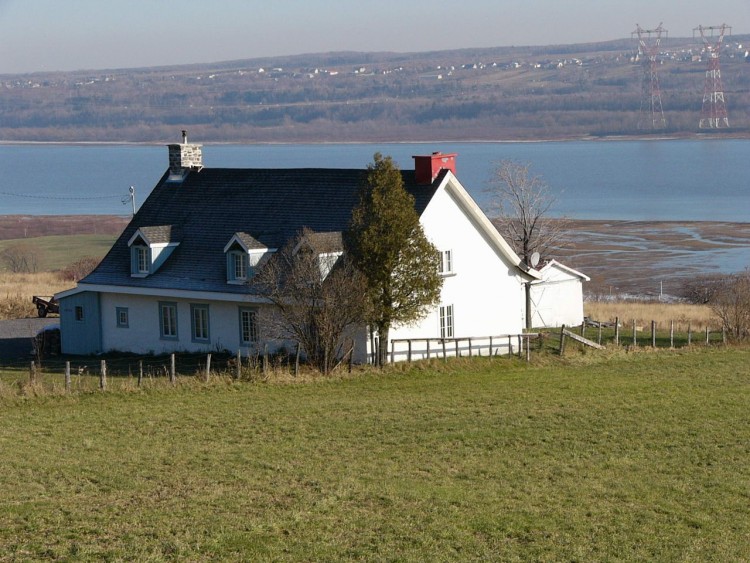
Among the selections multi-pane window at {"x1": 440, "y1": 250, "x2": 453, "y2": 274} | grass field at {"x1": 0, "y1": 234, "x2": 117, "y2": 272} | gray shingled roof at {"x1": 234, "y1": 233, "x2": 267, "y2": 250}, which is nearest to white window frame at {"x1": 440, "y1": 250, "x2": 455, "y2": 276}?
multi-pane window at {"x1": 440, "y1": 250, "x2": 453, "y2": 274}

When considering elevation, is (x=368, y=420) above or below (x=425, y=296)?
below

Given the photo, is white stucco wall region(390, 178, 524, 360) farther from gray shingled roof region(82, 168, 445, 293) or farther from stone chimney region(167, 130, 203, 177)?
stone chimney region(167, 130, 203, 177)

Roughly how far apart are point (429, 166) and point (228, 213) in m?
6.61

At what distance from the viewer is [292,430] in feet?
75.5

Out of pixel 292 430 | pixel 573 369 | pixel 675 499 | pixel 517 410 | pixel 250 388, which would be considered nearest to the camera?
pixel 675 499

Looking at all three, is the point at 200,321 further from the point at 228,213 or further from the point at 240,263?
the point at 228,213

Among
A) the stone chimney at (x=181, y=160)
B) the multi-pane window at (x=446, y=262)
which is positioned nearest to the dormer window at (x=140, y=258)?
the stone chimney at (x=181, y=160)

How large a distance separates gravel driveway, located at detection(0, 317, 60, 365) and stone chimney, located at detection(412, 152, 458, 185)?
12.4 metres

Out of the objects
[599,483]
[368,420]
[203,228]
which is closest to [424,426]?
[368,420]

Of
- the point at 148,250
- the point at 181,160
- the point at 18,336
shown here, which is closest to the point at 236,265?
the point at 148,250

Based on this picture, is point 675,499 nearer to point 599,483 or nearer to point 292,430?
point 599,483

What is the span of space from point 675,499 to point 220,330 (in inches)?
734

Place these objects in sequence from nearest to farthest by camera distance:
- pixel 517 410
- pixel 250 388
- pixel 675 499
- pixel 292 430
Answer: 1. pixel 675 499
2. pixel 292 430
3. pixel 517 410
4. pixel 250 388

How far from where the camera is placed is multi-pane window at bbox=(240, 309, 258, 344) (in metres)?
33.4
